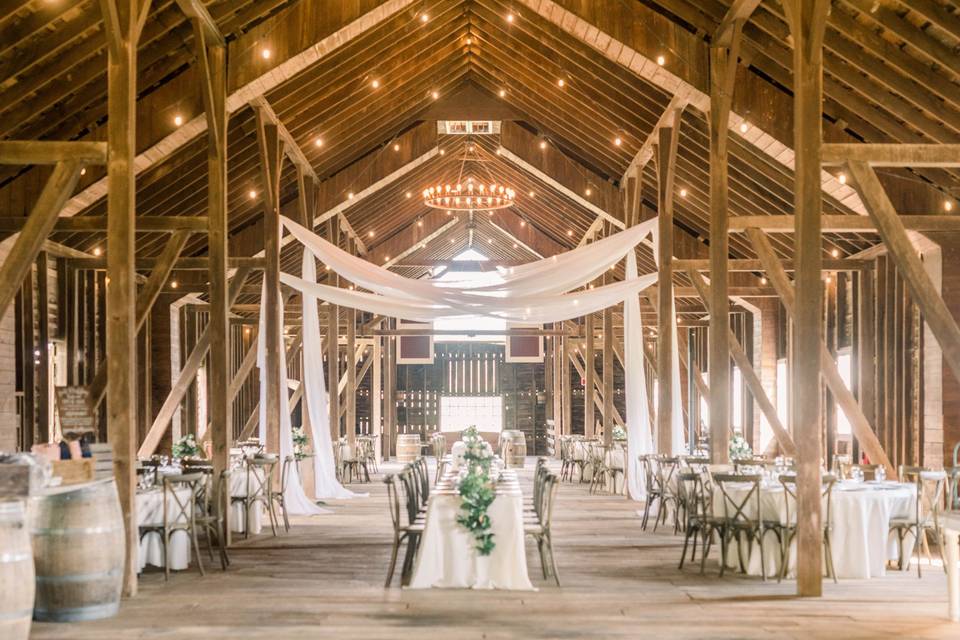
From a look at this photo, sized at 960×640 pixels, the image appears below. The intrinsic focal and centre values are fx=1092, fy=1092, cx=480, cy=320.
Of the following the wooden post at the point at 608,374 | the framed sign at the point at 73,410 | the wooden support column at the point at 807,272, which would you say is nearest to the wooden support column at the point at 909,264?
the wooden support column at the point at 807,272

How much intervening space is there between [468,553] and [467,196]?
28.4ft

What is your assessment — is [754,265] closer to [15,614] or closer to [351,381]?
[351,381]

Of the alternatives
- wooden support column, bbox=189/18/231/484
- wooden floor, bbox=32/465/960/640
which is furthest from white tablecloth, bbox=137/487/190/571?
wooden support column, bbox=189/18/231/484

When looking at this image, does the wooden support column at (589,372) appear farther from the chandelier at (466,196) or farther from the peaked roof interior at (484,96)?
the chandelier at (466,196)

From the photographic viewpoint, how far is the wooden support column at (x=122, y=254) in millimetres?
6992

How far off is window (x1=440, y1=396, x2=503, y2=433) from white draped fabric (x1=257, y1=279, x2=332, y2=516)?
14.5m

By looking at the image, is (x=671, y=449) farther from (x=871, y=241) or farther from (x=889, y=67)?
(x=889, y=67)

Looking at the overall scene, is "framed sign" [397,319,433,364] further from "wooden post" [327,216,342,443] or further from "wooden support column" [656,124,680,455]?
"wooden support column" [656,124,680,455]

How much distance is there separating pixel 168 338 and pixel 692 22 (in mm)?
10204

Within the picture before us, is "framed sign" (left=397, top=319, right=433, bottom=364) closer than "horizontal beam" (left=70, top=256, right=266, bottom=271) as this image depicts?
No

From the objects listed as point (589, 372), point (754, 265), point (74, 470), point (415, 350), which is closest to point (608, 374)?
point (589, 372)

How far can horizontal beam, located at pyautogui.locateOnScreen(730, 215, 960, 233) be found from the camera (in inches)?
395

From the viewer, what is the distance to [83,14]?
330 inches

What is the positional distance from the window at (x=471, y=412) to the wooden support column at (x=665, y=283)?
1434 centimetres
